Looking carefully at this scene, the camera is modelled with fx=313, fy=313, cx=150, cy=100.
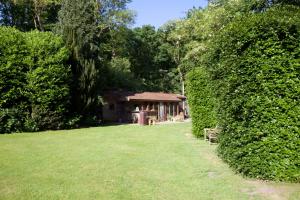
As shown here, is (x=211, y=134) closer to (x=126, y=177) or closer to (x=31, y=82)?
(x=126, y=177)

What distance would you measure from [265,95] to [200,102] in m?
8.25

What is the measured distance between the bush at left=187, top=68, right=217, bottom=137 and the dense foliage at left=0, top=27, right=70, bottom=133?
1142 cm

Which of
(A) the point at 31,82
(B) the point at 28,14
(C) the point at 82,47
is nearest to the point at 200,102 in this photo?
(A) the point at 31,82

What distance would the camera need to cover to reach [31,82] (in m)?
22.5

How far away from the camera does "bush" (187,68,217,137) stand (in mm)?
15758

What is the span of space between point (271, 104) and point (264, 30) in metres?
1.85

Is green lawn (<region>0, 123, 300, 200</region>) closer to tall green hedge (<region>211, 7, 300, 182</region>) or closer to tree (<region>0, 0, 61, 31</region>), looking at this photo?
tall green hedge (<region>211, 7, 300, 182</region>)

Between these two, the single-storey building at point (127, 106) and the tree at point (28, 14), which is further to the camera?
the tree at point (28, 14)

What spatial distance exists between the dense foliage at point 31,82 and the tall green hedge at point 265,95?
686 inches

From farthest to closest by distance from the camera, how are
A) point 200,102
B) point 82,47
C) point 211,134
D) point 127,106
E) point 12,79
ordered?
point 127,106
point 82,47
point 12,79
point 200,102
point 211,134

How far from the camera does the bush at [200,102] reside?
1576 centimetres

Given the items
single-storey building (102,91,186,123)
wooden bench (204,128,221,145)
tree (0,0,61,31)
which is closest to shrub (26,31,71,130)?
single-storey building (102,91,186,123)

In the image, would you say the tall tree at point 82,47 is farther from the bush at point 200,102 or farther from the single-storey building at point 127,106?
the bush at point 200,102

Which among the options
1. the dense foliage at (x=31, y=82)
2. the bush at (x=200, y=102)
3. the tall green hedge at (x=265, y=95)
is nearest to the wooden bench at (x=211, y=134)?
the bush at (x=200, y=102)
